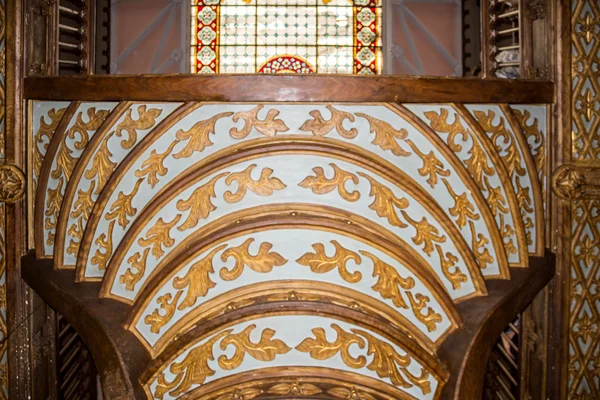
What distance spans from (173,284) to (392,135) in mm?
1357

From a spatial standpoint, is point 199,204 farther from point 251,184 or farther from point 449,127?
point 449,127

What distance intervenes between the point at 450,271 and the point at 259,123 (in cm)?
126

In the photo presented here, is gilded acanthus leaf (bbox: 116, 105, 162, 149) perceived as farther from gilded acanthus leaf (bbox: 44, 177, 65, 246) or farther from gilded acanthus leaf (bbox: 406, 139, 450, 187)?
gilded acanthus leaf (bbox: 406, 139, 450, 187)

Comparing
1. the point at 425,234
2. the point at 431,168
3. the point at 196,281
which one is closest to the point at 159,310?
the point at 196,281

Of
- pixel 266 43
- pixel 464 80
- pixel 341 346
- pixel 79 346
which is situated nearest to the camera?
pixel 464 80

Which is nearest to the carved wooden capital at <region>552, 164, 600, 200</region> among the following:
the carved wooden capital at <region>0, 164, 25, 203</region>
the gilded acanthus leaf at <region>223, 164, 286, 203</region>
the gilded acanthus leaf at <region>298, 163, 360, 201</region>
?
the gilded acanthus leaf at <region>298, 163, 360, 201</region>

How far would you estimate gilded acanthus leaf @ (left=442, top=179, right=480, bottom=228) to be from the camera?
→ 3270mm

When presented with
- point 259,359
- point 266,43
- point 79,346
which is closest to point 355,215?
point 259,359

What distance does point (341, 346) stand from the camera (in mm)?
3309

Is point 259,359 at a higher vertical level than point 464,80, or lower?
lower

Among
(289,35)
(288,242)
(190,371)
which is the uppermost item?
(289,35)

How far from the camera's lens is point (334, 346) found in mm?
3312

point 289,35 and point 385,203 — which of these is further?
point 289,35

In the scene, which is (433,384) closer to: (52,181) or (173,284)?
(173,284)
